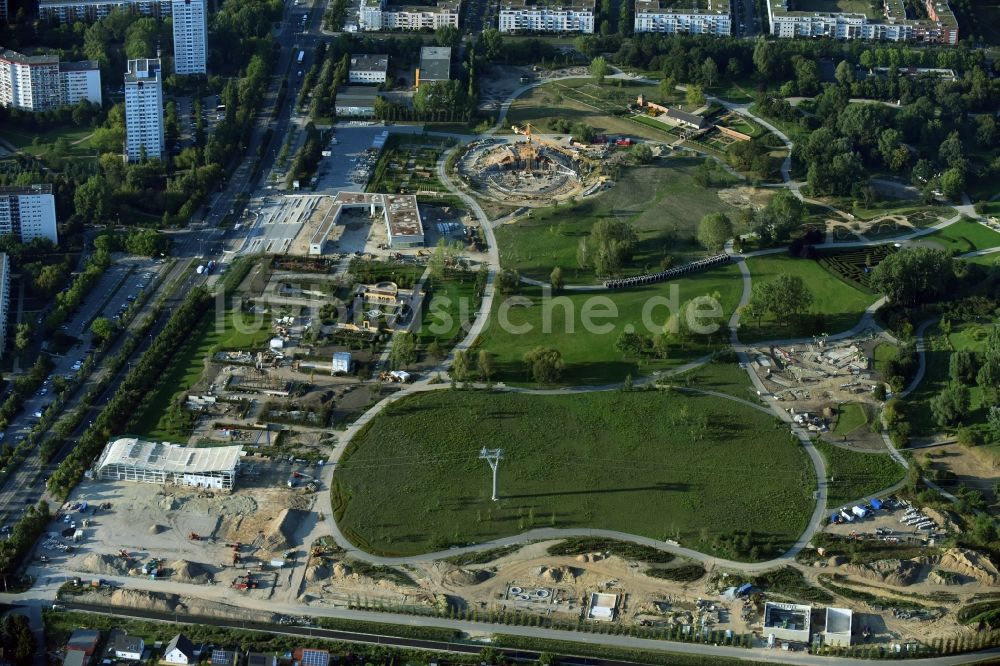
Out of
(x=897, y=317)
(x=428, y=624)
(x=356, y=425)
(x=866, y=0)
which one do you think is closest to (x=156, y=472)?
(x=356, y=425)

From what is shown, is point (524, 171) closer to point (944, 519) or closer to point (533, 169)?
point (533, 169)

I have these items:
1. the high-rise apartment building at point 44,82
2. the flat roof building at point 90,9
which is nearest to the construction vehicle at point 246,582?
the high-rise apartment building at point 44,82

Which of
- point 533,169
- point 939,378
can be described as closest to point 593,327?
point 939,378

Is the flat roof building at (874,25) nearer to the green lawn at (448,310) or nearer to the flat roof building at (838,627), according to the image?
the green lawn at (448,310)

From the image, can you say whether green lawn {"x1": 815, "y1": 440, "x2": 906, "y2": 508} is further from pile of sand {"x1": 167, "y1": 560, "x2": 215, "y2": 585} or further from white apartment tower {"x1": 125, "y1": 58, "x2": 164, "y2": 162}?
white apartment tower {"x1": 125, "y1": 58, "x2": 164, "y2": 162}

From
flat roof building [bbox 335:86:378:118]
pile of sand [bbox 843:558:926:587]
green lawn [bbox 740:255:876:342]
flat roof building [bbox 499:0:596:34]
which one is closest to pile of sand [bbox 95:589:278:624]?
pile of sand [bbox 843:558:926:587]

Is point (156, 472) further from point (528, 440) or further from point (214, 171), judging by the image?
point (214, 171)

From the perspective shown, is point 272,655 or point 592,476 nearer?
point 272,655
